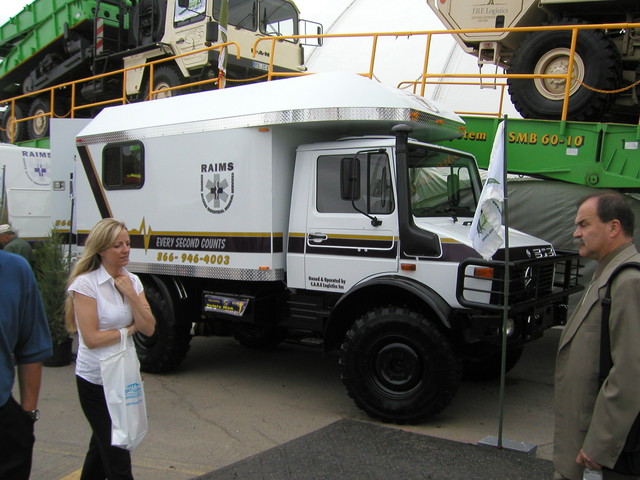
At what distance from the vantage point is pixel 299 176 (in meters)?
5.75

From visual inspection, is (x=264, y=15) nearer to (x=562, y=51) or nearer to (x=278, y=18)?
(x=278, y=18)

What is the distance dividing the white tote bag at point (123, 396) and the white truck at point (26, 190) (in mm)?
8101

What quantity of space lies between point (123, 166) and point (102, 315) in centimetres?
409

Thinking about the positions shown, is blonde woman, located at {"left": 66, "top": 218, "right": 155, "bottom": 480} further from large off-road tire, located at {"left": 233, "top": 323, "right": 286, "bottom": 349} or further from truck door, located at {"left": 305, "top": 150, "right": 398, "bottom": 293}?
large off-road tire, located at {"left": 233, "top": 323, "right": 286, "bottom": 349}

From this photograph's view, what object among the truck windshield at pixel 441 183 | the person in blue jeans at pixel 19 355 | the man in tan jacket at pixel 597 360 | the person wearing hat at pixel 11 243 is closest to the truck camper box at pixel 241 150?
the truck windshield at pixel 441 183

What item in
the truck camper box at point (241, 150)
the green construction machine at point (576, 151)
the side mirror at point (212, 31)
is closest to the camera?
the truck camper box at point (241, 150)

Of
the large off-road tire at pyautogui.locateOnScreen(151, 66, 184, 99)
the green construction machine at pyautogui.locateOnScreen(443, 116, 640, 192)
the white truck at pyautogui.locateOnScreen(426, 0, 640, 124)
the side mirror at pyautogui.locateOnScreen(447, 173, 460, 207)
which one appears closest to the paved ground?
the side mirror at pyautogui.locateOnScreen(447, 173, 460, 207)

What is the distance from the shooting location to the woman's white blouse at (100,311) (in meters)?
3.11

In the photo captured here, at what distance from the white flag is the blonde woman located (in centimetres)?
252

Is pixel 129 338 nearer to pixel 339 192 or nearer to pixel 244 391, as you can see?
pixel 339 192

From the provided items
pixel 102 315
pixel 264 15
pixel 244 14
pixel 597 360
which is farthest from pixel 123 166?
pixel 264 15

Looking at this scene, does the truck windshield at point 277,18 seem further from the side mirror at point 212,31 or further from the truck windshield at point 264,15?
the side mirror at point 212,31

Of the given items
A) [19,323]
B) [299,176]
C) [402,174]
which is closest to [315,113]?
[299,176]

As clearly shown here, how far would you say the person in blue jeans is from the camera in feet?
7.70
